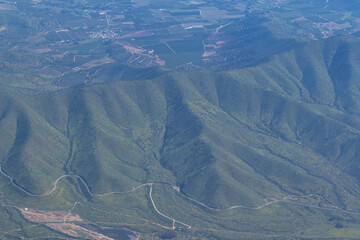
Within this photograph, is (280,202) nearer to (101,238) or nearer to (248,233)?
(248,233)

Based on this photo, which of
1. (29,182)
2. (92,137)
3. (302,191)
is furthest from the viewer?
(92,137)

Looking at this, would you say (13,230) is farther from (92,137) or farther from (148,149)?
(148,149)

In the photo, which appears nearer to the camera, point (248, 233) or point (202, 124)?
point (248, 233)

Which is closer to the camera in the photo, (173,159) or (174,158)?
(173,159)

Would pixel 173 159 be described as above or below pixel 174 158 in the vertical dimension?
below

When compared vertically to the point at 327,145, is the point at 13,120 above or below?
above

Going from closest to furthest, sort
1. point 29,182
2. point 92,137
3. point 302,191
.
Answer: point 29,182
point 302,191
point 92,137

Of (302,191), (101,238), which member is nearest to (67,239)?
(101,238)

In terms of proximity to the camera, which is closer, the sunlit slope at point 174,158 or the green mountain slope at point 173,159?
the green mountain slope at point 173,159

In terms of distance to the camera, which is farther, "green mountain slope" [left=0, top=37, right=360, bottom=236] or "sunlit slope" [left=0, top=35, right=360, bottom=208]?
"sunlit slope" [left=0, top=35, right=360, bottom=208]
